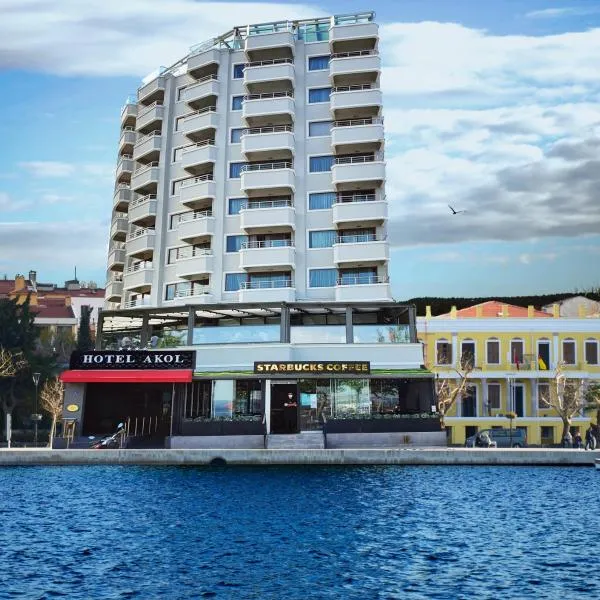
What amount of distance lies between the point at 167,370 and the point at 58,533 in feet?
104

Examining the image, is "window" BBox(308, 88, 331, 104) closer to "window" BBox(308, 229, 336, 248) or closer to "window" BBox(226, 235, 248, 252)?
"window" BBox(308, 229, 336, 248)

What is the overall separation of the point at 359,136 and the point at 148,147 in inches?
800

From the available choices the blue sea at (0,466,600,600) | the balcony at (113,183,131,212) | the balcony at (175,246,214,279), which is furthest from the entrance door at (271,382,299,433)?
the balcony at (113,183,131,212)

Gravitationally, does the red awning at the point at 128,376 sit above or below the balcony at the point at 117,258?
below

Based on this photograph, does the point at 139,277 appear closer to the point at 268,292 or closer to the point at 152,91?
the point at 268,292

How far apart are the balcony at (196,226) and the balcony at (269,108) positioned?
900cm

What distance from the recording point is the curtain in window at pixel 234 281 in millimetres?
67000

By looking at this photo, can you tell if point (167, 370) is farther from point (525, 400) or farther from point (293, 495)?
point (525, 400)

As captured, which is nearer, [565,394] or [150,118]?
[565,394]

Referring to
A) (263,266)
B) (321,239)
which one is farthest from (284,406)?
(321,239)

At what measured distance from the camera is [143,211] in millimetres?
73875

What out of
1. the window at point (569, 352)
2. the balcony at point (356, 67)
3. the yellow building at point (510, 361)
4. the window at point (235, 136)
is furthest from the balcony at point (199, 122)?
the window at point (569, 352)

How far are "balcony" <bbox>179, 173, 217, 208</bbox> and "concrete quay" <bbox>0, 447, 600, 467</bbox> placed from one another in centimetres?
2689

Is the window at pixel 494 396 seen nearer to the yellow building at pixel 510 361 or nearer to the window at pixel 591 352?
the yellow building at pixel 510 361
